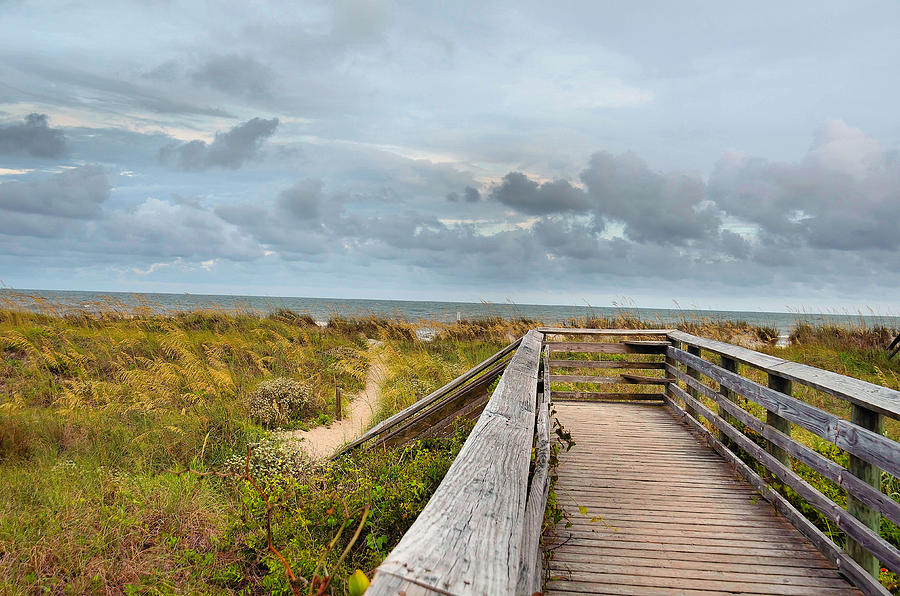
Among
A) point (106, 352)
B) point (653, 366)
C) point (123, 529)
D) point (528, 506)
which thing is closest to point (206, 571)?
point (123, 529)

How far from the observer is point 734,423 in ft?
19.3

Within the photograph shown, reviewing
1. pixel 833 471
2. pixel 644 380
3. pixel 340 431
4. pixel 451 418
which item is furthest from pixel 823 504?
pixel 340 431

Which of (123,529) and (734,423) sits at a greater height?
(734,423)

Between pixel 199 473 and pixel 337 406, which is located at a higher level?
pixel 199 473

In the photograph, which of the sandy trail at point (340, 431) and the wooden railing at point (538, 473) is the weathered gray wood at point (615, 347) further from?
the sandy trail at point (340, 431)

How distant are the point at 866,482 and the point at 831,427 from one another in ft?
1.17

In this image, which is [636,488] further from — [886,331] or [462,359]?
[886,331]

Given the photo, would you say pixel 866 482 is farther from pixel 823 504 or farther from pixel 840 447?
pixel 823 504

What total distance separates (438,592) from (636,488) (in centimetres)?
430

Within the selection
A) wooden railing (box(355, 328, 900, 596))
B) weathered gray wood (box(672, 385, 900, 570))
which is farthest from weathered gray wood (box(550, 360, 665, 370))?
weathered gray wood (box(672, 385, 900, 570))

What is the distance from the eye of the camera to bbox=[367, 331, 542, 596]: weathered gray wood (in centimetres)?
95

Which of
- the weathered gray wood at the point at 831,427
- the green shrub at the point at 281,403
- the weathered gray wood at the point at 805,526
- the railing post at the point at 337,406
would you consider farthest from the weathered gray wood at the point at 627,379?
the green shrub at the point at 281,403

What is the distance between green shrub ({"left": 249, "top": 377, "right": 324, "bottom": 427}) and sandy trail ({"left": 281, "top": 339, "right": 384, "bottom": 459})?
1.16ft

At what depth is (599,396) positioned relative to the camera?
29.1 feet
